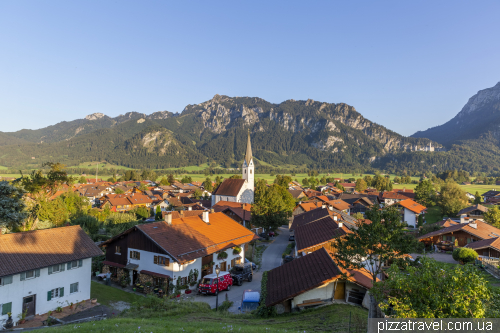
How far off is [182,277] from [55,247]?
385 inches

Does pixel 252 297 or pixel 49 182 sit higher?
pixel 49 182

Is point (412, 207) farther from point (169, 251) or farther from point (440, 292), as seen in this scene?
point (440, 292)

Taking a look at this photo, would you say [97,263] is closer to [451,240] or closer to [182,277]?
[182,277]

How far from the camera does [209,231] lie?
31.9m

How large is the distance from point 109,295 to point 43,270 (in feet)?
19.9

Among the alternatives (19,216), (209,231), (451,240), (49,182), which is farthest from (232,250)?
(451,240)

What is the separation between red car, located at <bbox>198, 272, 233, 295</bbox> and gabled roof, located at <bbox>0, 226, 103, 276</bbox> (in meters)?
8.69

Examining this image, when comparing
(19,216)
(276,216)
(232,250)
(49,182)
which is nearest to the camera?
(19,216)

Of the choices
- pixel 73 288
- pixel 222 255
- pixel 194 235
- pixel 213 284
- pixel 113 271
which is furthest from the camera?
pixel 194 235

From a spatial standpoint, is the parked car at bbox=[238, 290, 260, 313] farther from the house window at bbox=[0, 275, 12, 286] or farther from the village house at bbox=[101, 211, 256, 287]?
the house window at bbox=[0, 275, 12, 286]

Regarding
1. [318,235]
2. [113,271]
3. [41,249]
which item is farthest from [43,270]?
[318,235]

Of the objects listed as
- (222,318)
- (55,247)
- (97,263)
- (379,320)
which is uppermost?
(379,320)

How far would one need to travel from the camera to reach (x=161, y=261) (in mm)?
25031

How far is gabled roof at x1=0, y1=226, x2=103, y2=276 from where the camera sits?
18.7 meters
